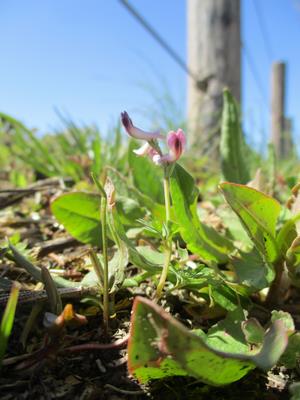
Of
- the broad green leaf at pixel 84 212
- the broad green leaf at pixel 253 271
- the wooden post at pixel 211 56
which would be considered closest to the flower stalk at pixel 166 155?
the broad green leaf at pixel 253 271

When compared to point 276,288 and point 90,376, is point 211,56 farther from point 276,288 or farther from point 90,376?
point 90,376

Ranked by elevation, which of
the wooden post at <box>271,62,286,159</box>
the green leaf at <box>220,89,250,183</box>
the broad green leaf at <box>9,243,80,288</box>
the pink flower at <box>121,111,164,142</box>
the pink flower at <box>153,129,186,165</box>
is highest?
the pink flower at <box>121,111,164,142</box>

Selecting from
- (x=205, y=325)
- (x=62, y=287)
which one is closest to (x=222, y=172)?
(x=205, y=325)

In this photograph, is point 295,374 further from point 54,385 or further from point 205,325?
point 54,385

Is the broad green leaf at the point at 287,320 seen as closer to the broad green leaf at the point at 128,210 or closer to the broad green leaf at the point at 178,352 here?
the broad green leaf at the point at 178,352

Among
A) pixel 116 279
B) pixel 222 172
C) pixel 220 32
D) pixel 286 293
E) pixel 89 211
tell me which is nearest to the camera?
pixel 116 279

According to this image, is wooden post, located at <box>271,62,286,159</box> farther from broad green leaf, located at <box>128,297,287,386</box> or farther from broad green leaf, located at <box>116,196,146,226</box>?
broad green leaf, located at <box>128,297,287,386</box>

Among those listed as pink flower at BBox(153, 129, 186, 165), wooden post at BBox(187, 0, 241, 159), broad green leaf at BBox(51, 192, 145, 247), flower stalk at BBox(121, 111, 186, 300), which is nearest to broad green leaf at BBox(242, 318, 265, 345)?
flower stalk at BBox(121, 111, 186, 300)
